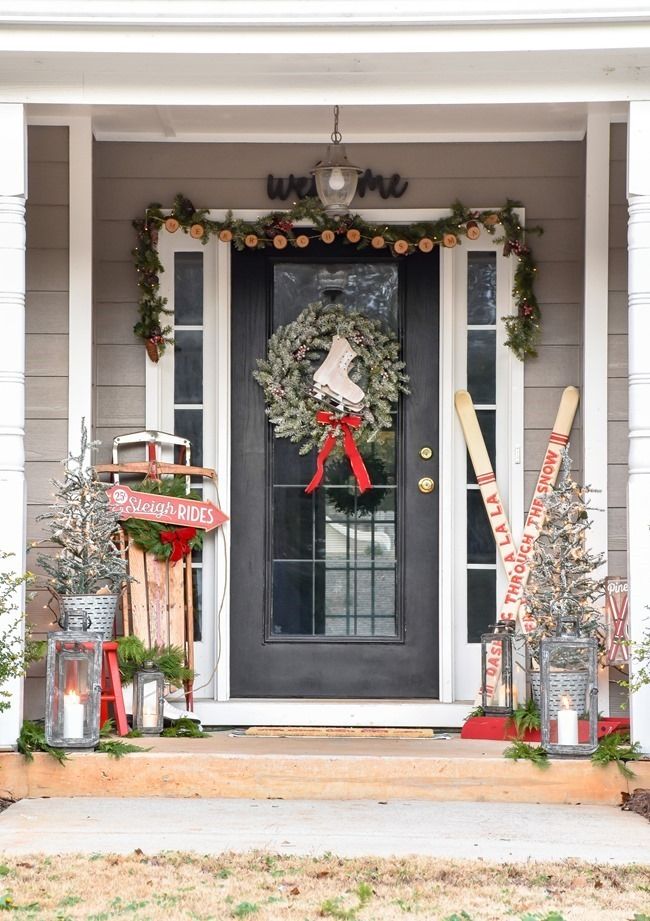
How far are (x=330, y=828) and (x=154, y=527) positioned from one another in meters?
2.00

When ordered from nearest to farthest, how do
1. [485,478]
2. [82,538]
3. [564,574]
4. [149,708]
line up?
[564,574] → [82,538] → [149,708] → [485,478]

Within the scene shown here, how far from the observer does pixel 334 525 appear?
630 centimetres

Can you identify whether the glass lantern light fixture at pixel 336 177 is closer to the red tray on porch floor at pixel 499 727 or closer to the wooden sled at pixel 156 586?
the wooden sled at pixel 156 586

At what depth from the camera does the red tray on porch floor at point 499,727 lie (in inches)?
213

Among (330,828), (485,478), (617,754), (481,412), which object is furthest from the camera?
(481,412)

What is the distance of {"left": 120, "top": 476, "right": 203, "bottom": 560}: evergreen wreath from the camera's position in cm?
603

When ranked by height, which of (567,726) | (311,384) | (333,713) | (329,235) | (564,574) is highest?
(329,235)

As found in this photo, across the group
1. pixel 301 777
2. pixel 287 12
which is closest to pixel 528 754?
pixel 301 777

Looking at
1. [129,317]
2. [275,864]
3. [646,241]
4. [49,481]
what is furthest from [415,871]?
[129,317]

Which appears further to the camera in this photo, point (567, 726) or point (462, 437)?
point (462, 437)

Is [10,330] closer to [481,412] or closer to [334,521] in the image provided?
[334,521]

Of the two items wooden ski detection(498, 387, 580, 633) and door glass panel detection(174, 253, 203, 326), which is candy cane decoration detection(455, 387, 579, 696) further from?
door glass panel detection(174, 253, 203, 326)

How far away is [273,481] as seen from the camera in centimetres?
629

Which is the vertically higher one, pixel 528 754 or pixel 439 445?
pixel 439 445
